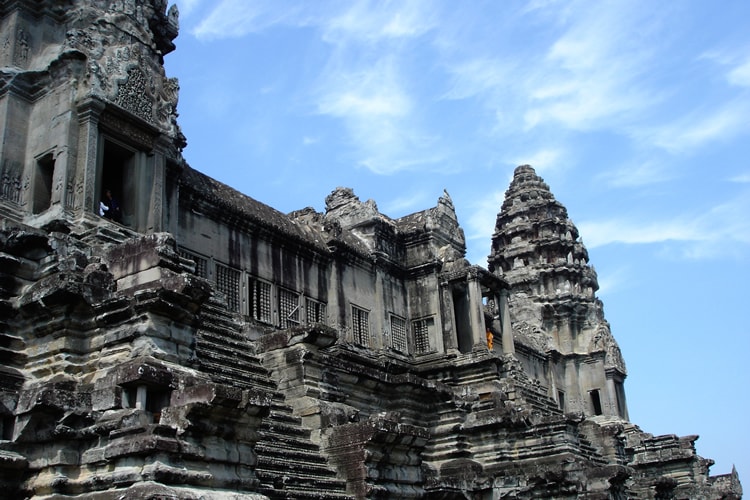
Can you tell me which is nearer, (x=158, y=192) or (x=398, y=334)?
(x=158, y=192)

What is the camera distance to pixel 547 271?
4372cm

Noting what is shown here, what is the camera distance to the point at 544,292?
43.4 m

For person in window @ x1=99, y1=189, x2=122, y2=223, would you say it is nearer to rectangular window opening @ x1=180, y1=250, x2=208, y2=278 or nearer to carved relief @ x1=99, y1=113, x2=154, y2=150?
carved relief @ x1=99, y1=113, x2=154, y2=150

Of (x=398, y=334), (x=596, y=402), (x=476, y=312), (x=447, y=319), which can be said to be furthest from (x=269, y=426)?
(x=596, y=402)

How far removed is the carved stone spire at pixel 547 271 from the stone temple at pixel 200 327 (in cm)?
1196

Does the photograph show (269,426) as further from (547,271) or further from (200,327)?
(547,271)

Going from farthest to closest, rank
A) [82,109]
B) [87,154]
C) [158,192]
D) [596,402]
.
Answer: [596,402] < [158,192] < [82,109] < [87,154]

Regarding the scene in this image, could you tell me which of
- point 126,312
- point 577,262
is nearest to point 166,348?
point 126,312

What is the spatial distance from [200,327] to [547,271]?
1207 inches

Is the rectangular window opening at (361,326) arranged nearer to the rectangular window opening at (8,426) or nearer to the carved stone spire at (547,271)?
the rectangular window opening at (8,426)

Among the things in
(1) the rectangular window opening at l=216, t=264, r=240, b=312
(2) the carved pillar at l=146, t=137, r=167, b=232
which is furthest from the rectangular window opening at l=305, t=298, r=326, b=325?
(2) the carved pillar at l=146, t=137, r=167, b=232

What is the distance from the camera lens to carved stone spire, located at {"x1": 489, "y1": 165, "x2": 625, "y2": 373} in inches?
1650

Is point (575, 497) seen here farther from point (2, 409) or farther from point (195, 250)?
point (2, 409)

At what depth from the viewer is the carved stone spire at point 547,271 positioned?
41906mm
